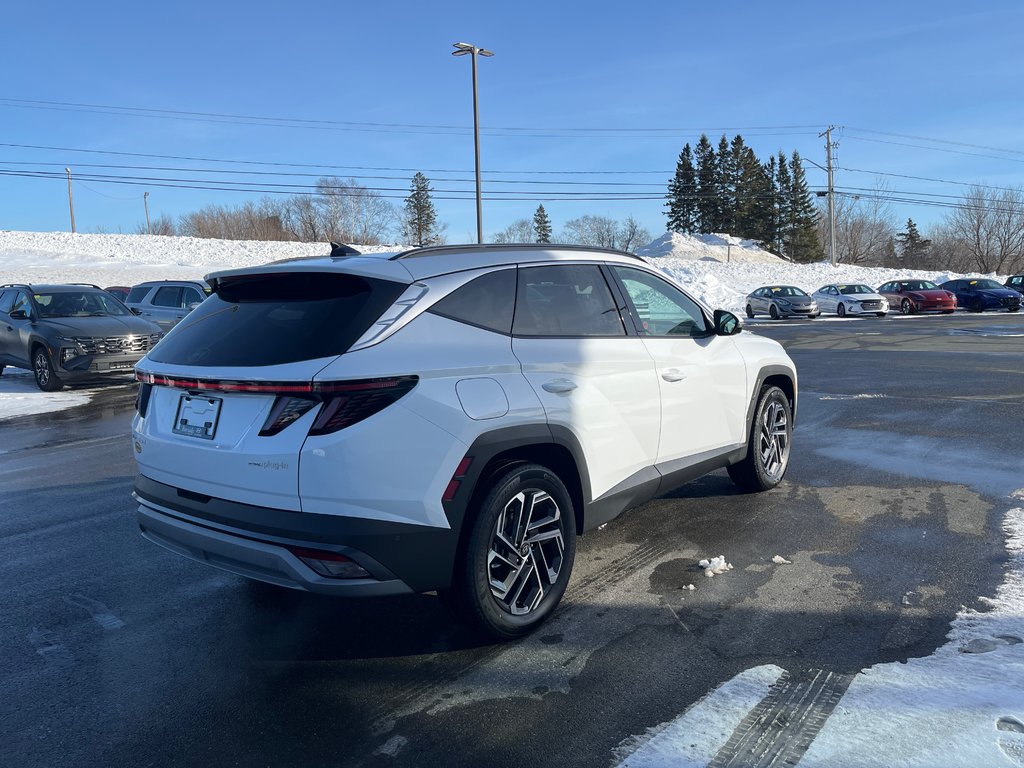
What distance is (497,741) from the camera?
9.21ft

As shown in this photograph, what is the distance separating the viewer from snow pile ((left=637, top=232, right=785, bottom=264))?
258 ft

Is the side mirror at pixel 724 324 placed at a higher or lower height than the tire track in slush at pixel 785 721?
higher

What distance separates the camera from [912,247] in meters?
103

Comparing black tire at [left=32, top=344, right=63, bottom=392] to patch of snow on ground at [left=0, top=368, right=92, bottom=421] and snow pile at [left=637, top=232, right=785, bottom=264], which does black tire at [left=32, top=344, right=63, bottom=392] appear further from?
snow pile at [left=637, top=232, right=785, bottom=264]

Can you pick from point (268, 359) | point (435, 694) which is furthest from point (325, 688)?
point (268, 359)

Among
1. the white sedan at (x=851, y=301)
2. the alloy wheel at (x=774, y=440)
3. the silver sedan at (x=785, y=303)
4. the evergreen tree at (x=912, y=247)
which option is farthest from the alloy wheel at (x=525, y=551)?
the evergreen tree at (x=912, y=247)

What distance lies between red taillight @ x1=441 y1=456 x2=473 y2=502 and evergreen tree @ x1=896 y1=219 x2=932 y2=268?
10983 cm

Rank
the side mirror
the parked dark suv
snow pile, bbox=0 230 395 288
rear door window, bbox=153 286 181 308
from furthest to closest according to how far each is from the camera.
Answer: snow pile, bbox=0 230 395 288 → rear door window, bbox=153 286 181 308 → the parked dark suv → the side mirror

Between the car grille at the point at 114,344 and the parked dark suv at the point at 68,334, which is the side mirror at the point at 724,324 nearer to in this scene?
the car grille at the point at 114,344

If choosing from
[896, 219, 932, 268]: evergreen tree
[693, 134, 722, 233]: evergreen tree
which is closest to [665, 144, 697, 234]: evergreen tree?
[693, 134, 722, 233]: evergreen tree

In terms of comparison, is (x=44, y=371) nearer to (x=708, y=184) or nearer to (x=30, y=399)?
(x=30, y=399)

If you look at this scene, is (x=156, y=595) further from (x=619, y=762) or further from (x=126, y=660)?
(x=619, y=762)

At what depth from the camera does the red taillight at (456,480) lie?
3227 mm

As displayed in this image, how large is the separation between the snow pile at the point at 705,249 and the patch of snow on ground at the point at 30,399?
66.6 metres
